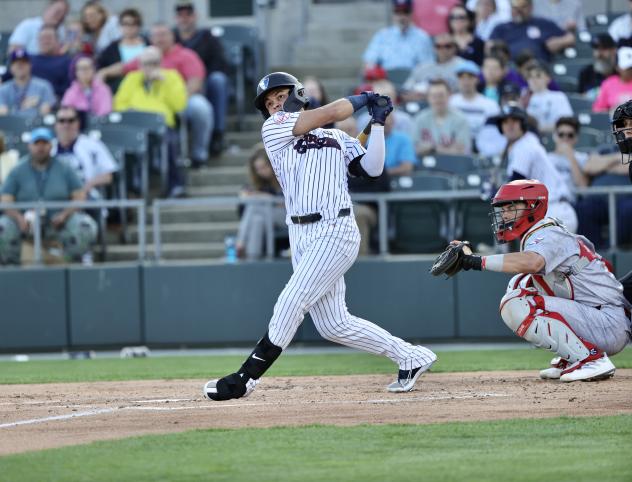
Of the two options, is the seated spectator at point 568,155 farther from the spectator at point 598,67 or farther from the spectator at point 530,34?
the spectator at point 530,34

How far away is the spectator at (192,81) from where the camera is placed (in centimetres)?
1593

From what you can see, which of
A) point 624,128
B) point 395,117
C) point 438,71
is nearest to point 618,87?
point 438,71

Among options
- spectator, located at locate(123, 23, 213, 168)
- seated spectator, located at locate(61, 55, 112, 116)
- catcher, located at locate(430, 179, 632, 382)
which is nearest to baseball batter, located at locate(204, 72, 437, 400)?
catcher, located at locate(430, 179, 632, 382)

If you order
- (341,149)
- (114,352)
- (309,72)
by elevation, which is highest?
(309,72)

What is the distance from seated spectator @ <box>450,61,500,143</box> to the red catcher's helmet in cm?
634

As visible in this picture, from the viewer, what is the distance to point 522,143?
474 inches


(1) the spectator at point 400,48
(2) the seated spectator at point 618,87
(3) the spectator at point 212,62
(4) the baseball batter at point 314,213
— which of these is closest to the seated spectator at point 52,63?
(3) the spectator at point 212,62

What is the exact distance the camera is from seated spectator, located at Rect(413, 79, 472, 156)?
A: 14.4 metres

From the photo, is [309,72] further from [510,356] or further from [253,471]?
[253,471]

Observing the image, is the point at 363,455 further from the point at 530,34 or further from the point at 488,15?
the point at 488,15

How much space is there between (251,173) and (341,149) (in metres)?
5.52

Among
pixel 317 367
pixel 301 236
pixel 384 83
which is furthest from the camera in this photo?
pixel 384 83

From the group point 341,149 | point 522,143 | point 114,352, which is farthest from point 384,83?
point 341,149

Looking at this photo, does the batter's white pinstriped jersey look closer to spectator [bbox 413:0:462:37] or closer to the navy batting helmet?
the navy batting helmet
